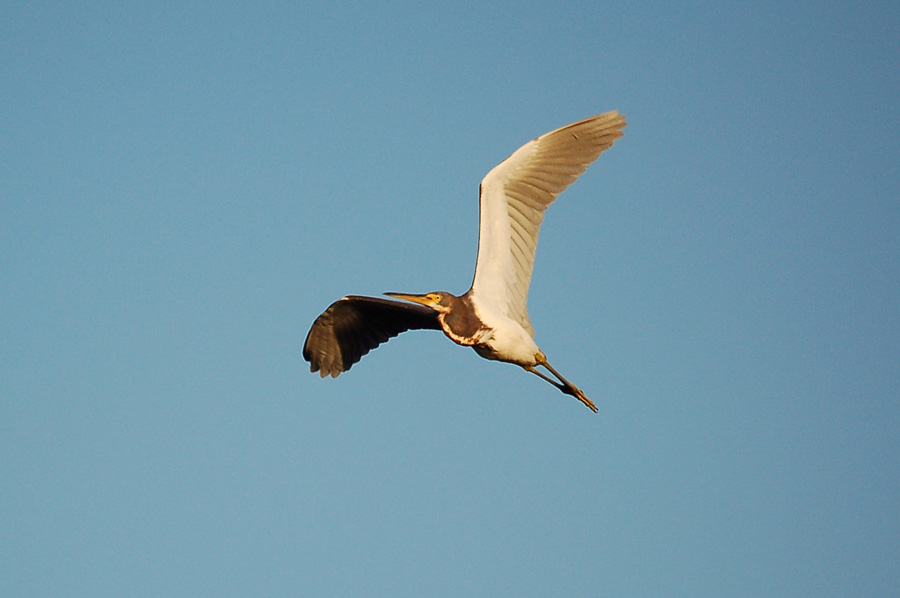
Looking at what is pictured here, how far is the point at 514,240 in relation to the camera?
37.9 feet

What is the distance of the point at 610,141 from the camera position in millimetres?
11617

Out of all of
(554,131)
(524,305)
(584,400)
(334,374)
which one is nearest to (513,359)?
(524,305)

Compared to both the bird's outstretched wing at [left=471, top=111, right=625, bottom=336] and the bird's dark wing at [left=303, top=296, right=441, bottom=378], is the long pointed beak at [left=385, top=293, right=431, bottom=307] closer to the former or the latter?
the bird's outstretched wing at [left=471, top=111, right=625, bottom=336]

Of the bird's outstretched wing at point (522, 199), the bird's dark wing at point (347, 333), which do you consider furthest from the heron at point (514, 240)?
the bird's dark wing at point (347, 333)

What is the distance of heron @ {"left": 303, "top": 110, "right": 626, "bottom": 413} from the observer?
11242mm

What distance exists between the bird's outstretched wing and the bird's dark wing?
2.34 meters

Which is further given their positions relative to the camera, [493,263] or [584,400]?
[584,400]

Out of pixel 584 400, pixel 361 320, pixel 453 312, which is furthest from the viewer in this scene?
pixel 361 320

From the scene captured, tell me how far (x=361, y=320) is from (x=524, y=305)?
10.0 ft

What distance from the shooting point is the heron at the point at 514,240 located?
36.9ft

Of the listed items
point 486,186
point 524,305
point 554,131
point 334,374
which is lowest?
point 334,374

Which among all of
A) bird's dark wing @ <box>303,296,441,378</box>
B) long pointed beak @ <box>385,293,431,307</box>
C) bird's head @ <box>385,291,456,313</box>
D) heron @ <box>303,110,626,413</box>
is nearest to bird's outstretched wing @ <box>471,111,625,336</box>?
heron @ <box>303,110,626,413</box>

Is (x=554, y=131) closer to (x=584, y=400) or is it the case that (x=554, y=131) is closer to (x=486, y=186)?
(x=486, y=186)

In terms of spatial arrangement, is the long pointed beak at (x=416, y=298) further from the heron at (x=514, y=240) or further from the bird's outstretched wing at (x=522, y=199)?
the bird's outstretched wing at (x=522, y=199)
